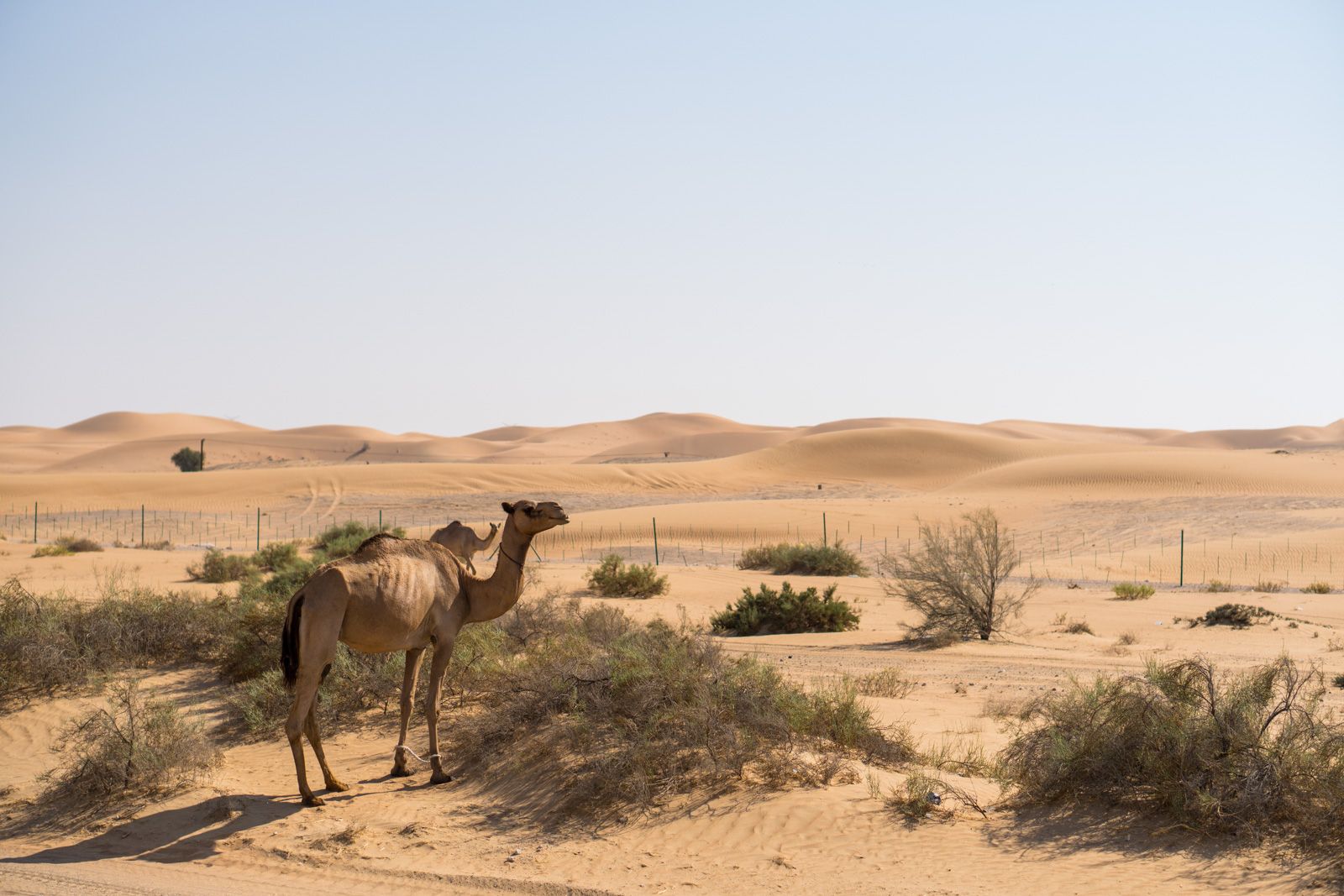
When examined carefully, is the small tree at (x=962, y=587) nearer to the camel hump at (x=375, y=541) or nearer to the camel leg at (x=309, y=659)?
the camel hump at (x=375, y=541)

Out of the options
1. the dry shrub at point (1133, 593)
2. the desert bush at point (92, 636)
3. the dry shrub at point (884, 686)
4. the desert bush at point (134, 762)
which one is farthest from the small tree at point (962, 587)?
the desert bush at point (134, 762)

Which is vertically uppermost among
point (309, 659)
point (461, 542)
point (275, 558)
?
point (461, 542)

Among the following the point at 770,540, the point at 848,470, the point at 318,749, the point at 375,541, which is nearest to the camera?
the point at 318,749

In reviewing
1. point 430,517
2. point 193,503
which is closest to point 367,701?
point 430,517

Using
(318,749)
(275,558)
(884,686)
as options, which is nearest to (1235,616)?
(884,686)

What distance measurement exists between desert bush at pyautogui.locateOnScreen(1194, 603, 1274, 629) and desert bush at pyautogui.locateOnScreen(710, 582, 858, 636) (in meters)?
6.48

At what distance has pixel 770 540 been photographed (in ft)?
142

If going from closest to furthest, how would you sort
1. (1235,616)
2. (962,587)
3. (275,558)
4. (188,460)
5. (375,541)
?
(375,541)
(962,587)
(1235,616)
(275,558)
(188,460)

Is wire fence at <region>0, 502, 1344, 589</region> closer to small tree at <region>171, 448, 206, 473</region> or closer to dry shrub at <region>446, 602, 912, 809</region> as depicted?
dry shrub at <region>446, 602, 912, 809</region>

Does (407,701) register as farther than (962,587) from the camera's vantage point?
No

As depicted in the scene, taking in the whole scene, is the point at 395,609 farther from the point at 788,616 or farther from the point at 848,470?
the point at 848,470

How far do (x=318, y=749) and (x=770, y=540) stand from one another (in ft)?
116

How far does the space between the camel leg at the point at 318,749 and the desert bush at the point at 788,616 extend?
1146 cm

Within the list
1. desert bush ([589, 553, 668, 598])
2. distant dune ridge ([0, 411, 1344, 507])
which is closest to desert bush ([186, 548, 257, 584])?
desert bush ([589, 553, 668, 598])
